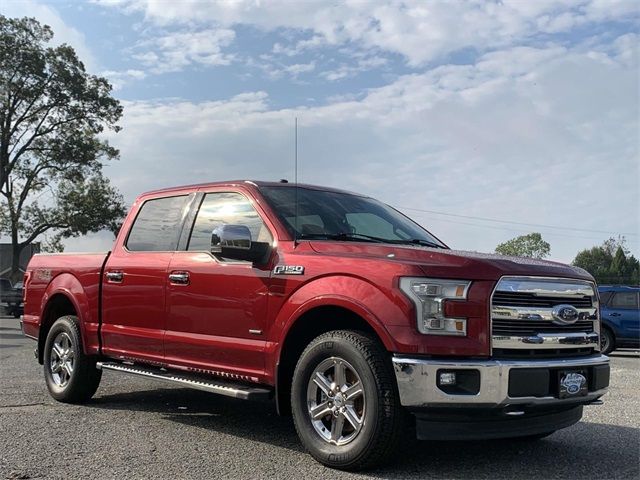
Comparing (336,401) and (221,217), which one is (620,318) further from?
(336,401)

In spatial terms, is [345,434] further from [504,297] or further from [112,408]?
[112,408]

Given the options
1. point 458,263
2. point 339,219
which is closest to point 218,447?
point 339,219

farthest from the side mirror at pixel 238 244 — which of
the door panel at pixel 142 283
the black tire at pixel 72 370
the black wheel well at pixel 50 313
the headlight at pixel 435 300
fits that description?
the black wheel well at pixel 50 313

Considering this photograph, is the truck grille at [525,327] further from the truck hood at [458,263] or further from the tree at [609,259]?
the tree at [609,259]

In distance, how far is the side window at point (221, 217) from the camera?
527cm

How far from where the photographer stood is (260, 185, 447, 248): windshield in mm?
5137

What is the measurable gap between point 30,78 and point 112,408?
33098mm

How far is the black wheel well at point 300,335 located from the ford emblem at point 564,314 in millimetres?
1272

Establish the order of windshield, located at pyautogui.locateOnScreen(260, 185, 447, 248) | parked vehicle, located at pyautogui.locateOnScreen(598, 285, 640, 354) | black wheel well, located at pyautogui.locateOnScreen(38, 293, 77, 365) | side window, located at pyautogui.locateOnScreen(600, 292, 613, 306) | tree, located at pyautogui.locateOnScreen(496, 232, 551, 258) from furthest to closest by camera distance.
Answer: tree, located at pyautogui.locateOnScreen(496, 232, 551, 258), side window, located at pyautogui.locateOnScreen(600, 292, 613, 306), parked vehicle, located at pyautogui.locateOnScreen(598, 285, 640, 354), black wheel well, located at pyautogui.locateOnScreen(38, 293, 77, 365), windshield, located at pyautogui.locateOnScreen(260, 185, 447, 248)

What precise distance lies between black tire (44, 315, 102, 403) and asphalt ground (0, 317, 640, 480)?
5.4 inches

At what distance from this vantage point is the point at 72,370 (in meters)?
6.55

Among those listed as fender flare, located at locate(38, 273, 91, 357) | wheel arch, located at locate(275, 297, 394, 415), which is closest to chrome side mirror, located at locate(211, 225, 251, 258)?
wheel arch, located at locate(275, 297, 394, 415)

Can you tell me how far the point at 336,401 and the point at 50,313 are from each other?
420cm

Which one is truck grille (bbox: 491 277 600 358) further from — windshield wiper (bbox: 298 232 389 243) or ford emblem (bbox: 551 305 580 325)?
windshield wiper (bbox: 298 232 389 243)
